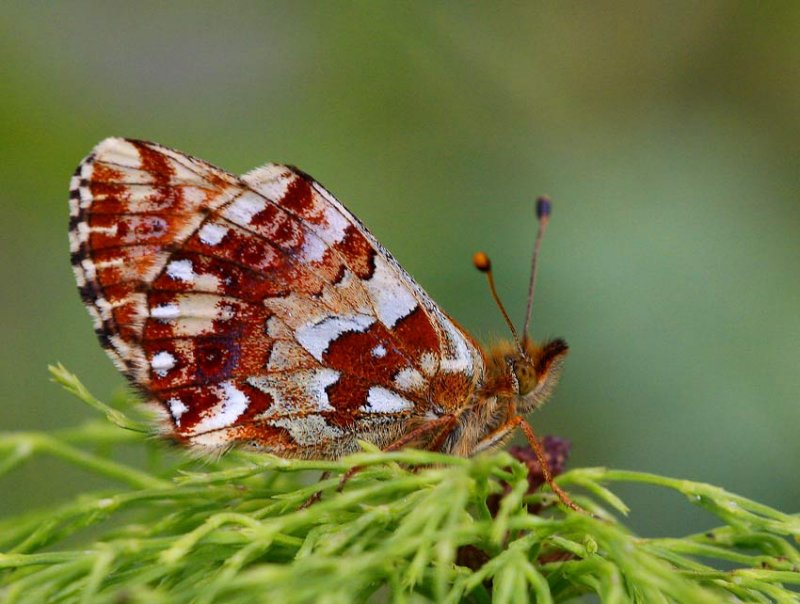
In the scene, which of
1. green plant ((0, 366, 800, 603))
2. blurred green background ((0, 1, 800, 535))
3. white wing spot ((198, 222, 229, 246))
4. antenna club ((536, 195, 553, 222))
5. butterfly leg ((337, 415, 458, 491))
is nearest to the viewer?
green plant ((0, 366, 800, 603))

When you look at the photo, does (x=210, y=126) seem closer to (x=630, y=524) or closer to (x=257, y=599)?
(x=630, y=524)

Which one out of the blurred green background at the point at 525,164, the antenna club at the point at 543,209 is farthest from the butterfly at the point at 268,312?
the blurred green background at the point at 525,164

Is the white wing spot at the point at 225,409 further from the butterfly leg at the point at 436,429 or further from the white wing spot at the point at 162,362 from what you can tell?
the butterfly leg at the point at 436,429

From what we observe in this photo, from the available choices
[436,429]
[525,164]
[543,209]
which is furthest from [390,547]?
[525,164]

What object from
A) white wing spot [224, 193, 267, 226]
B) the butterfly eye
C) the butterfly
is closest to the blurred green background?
the butterfly eye

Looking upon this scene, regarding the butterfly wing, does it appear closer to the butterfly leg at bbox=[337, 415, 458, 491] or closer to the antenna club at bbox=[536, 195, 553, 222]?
the butterfly leg at bbox=[337, 415, 458, 491]

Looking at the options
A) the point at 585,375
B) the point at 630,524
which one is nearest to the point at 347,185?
the point at 585,375

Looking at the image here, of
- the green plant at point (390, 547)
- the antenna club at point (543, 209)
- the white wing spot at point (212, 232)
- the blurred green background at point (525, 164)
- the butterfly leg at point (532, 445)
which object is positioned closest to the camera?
the green plant at point (390, 547)
